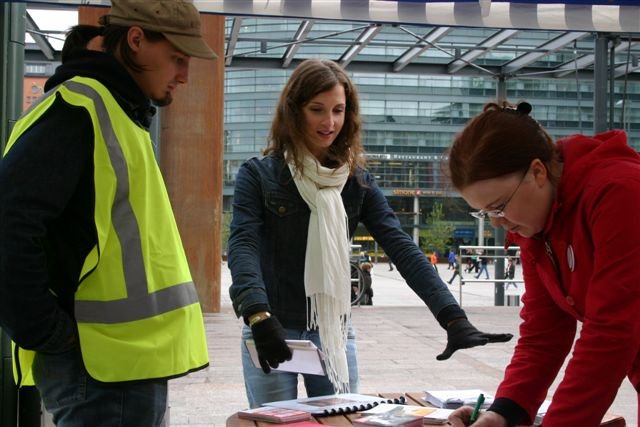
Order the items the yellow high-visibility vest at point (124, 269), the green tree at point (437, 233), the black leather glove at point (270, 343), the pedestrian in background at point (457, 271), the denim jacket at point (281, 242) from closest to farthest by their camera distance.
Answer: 1. the yellow high-visibility vest at point (124, 269)
2. the black leather glove at point (270, 343)
3. the denim jacket at point (281, 242)
4. the pedestrian in background at point (457, 271)
5. the green tree at point (437, 233)

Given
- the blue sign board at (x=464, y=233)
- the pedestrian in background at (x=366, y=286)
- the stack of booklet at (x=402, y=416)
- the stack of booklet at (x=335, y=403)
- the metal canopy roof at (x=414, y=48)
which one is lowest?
the blue sign board at (x=464, y=233)

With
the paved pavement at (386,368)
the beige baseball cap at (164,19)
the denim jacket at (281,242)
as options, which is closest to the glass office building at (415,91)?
the denim jacket at (281,242)

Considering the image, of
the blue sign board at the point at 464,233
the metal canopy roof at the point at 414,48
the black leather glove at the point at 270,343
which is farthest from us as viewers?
the blue sign board at the point at 464,233

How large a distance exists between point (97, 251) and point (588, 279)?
1.08 m

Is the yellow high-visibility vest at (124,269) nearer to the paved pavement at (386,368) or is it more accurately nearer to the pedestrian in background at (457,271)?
the paved pavement at (386,368)

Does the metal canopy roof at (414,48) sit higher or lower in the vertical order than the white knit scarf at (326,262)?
higher

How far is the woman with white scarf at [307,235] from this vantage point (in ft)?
9.05

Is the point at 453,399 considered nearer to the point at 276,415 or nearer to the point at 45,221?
the point at 276,415

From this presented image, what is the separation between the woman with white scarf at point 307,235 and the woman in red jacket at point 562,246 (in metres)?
0.49

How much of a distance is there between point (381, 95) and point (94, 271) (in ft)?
134

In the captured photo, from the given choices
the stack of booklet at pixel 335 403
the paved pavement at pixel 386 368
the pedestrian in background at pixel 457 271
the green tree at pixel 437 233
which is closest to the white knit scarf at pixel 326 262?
the stack of booklet at pixel 335 403

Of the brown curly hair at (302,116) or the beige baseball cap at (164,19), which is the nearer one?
the beige baseball cap at (164,19)

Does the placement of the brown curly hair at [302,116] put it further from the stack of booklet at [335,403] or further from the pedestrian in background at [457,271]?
the pedestrian in background at [457,271]

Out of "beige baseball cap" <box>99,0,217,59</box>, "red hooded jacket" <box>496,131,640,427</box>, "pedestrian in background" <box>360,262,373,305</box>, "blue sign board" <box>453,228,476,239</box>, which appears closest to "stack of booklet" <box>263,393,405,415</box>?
"red hooded jacket" <box>496,131,640,427</box>
